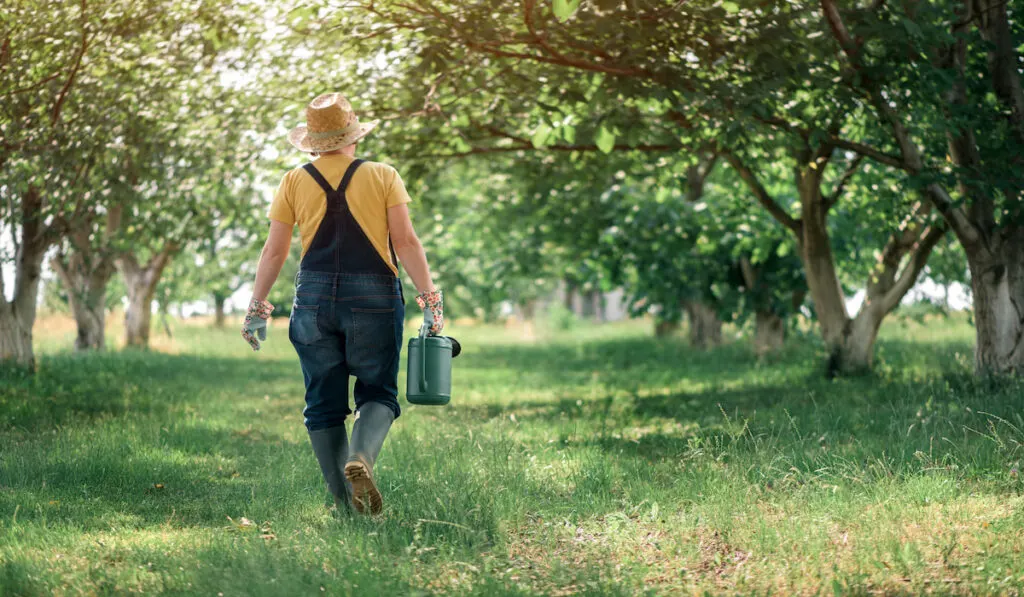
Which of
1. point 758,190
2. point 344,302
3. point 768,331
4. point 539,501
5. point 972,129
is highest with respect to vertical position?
point 972,129

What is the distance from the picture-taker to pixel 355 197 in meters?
5.41

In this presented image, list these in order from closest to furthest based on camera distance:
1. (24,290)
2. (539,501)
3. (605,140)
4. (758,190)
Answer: (539,501), (605,140), (758,190), (24,290)

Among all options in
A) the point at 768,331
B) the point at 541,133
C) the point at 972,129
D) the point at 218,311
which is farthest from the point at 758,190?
the point at 218,311

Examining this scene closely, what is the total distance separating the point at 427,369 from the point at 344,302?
53 centimetres

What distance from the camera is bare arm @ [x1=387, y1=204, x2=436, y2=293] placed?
545 cm

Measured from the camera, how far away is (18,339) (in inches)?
512

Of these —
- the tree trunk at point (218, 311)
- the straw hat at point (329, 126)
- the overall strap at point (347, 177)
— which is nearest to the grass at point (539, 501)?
the overall strap at point (347, 177)

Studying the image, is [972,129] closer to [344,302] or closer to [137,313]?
[344,302]

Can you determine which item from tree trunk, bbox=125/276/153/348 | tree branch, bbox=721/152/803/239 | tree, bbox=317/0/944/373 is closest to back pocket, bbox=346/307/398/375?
tree, bbox=317/0/944/373

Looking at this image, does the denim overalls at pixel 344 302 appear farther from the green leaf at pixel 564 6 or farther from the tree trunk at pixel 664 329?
the tree trunk at pixel 664 329

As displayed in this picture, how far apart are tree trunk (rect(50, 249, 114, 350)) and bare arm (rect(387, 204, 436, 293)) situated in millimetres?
15051

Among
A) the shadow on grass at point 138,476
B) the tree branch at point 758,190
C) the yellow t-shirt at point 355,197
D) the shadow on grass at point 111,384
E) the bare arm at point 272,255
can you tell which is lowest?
the shadow on grass at point 138,476

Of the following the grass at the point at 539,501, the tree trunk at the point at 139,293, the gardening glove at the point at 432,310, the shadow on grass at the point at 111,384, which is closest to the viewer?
the grass at the point at 539,501

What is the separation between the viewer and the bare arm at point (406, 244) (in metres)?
5.45
